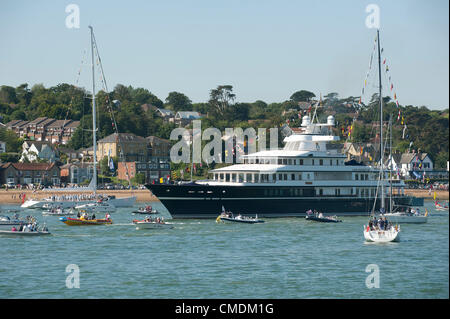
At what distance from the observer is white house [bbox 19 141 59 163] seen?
15585 cm

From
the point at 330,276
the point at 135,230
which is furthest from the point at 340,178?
the point at 330,276

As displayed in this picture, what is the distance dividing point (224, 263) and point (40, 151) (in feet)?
391

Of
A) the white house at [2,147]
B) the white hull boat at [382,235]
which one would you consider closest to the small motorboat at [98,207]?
the white hull boat at [382,235]

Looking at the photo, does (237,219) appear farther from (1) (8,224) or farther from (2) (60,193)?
(2) (60,193)

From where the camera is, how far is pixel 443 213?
88.7m

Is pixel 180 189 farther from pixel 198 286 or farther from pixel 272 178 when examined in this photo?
pixel 198 286

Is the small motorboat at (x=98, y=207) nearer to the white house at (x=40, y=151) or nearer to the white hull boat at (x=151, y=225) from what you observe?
A: the white hull boat at (x=151, y=225)

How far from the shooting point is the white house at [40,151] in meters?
156

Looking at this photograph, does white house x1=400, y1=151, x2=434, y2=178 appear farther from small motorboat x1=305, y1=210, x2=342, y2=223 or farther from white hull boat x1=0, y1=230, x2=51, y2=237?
white hull boat x1=0, y1=230, x2=51, y2=237

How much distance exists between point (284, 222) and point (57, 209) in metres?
29.8

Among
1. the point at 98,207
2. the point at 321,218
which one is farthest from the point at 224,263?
the point at 98,207

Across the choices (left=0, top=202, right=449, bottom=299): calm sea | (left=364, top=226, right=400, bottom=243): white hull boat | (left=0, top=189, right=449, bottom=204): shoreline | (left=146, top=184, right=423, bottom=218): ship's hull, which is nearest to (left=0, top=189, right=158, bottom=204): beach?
(left=0, top=189, right=449, bottom=204): shoreline

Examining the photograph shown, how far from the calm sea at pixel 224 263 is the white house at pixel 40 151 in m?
92.6

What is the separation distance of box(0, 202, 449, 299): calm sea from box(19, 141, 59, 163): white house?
9260cm
